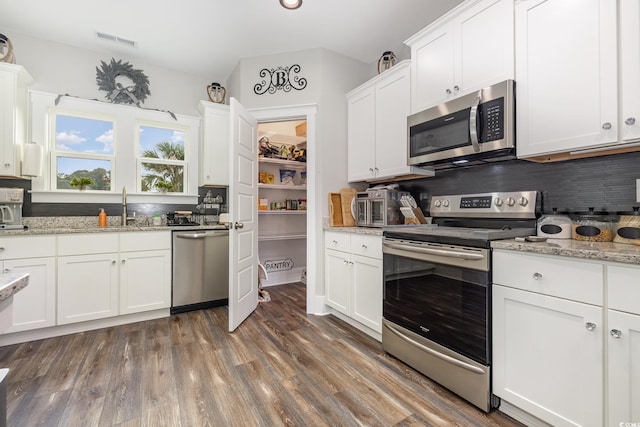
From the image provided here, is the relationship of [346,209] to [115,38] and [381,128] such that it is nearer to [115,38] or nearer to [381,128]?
[381,128]

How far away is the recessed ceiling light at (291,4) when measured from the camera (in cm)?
238

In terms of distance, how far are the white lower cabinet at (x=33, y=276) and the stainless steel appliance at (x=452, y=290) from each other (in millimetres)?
2801

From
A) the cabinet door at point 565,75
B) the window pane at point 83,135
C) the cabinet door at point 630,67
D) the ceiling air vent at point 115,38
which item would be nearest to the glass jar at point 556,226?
the cabinet door at point 565,75

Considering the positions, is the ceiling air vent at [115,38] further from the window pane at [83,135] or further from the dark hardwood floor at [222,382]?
the dark hardwood floor at [222,382]

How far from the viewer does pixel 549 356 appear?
4.45 feet

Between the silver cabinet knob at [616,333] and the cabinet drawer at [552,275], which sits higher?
the cabinet drawer at [552,275]

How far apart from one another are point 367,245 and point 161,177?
2682mm

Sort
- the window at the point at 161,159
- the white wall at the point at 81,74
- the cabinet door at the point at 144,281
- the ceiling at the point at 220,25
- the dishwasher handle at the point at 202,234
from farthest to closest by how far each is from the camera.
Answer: the window at the point at 161,159
the dishwasher handle at the point at 202,234
the white wall at the point at 81,74
the cabinet door at the point at 144,281
the ceiling at the point at 220,25

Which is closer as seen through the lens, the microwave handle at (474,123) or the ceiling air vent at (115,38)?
the microwave handle at (474,123)

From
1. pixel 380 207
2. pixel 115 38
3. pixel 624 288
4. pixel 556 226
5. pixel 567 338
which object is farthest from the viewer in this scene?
pixel 115 38

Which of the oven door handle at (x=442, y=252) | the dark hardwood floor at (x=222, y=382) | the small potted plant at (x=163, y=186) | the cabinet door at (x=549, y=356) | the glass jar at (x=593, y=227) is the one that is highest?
the small potted plant at (x=163, y=186)

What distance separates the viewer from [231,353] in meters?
2.24

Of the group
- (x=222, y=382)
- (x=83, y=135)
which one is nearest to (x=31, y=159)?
(x=83, y=135)

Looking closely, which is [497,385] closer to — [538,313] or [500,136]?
[538,313]
